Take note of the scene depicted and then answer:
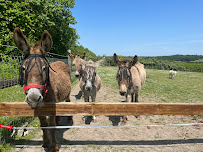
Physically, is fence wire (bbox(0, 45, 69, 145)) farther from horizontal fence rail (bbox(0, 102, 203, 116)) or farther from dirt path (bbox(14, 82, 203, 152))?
horizontal fence rail (bbox(0, 102, 203, 116))

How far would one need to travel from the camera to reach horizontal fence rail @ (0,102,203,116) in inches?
112

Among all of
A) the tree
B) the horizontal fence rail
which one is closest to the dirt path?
the horizontal fence rail

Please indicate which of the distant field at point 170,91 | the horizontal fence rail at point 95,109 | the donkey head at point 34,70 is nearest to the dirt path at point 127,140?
the horizontal fence rail at point 95,109

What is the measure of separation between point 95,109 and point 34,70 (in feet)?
5.05

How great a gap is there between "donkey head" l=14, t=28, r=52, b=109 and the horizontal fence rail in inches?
25.0

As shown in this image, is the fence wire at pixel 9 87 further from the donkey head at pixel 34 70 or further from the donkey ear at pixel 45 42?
the donkey ear at pixel 45 42

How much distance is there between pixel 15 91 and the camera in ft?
16.3

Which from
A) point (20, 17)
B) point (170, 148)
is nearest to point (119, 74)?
point (170, 148)

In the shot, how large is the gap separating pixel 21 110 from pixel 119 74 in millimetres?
3078

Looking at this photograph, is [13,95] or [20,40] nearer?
[20,40]

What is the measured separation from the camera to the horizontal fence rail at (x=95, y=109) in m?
2.85

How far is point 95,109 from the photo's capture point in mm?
3004

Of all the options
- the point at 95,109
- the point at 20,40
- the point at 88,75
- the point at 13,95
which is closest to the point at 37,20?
the point at 13,95

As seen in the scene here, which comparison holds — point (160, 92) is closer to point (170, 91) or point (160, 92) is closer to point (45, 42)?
point (170, 91)
